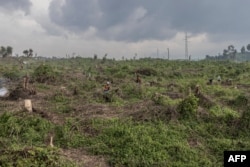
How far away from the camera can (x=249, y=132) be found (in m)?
11.5

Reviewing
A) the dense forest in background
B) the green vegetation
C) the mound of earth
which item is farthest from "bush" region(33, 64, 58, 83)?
the dense forest in background

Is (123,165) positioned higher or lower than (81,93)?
lower

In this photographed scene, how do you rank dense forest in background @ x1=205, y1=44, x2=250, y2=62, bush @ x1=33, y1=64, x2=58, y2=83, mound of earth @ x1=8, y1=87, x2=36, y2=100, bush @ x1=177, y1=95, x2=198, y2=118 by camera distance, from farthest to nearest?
dense forest in background @ x1=205, y1=44, x2=250, y2=62 < bush @ x1=33, y1=64, x2=58, y2=83 < mound of earth @ x1=8, y1=87, x2=36, y2=100 < bush @ x1=177, y1=95, x2=198, y2=118

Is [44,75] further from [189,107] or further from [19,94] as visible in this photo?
[189,107]

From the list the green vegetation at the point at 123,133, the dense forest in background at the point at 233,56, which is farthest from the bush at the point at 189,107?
the dense forest in background at the point at 233,56

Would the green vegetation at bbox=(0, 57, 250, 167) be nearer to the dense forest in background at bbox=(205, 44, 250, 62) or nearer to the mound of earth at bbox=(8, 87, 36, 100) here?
the mound of earth at bbox=(8, 87, 36, 100)

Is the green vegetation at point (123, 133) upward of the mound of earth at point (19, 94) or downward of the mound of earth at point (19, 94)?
downward

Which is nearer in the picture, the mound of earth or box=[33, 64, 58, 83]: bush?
the mound of earth

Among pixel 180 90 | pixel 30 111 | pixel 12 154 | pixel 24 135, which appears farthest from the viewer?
pixel 180 90

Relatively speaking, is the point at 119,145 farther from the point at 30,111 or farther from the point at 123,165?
the point at 30,111

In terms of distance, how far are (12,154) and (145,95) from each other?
31.2 ft

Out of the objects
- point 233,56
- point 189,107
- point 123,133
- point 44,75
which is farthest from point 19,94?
point 233,56

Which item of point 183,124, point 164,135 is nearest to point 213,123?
point 183,124

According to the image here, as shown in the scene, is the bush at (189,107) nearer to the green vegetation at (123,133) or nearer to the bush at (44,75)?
the green vegetation at (123,133)
